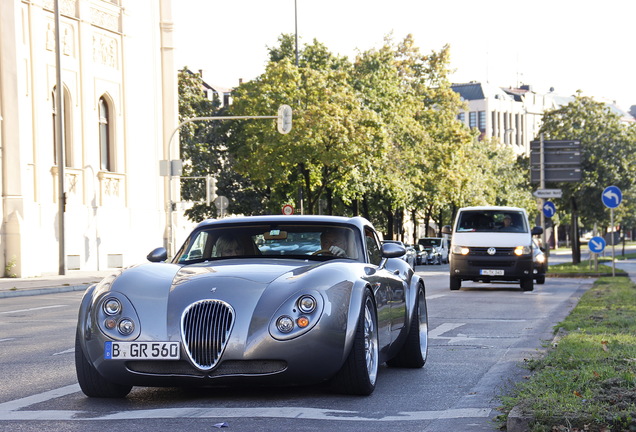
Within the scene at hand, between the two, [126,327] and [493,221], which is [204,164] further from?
[126,327]

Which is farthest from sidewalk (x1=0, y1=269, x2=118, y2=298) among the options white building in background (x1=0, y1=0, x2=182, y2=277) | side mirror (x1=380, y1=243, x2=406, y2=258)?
side mirror (x1=380, y1=243, x2=406, y2=258)

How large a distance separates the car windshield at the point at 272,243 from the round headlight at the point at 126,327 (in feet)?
4.64

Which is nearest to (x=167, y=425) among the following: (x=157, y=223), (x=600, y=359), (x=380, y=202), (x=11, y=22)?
(x=600, y=359)

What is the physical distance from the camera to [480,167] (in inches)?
3536

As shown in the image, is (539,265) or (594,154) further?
(594,154)

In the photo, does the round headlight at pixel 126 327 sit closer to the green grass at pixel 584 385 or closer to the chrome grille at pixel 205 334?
the chrome grille at pixel 205 334

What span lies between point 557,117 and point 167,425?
4867 centimetres

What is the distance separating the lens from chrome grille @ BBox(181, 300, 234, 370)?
7434 mm

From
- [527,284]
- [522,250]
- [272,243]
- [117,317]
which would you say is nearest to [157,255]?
[272,243]

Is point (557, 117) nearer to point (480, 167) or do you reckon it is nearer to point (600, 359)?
point (480, 167)

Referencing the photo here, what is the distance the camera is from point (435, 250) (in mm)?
73938

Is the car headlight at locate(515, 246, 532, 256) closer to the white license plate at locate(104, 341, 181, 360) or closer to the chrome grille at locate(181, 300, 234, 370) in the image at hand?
the chrome grille at locate(181, 300, 234, 370)

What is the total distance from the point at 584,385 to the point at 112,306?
3056 millimetres

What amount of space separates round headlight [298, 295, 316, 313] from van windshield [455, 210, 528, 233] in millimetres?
19671
